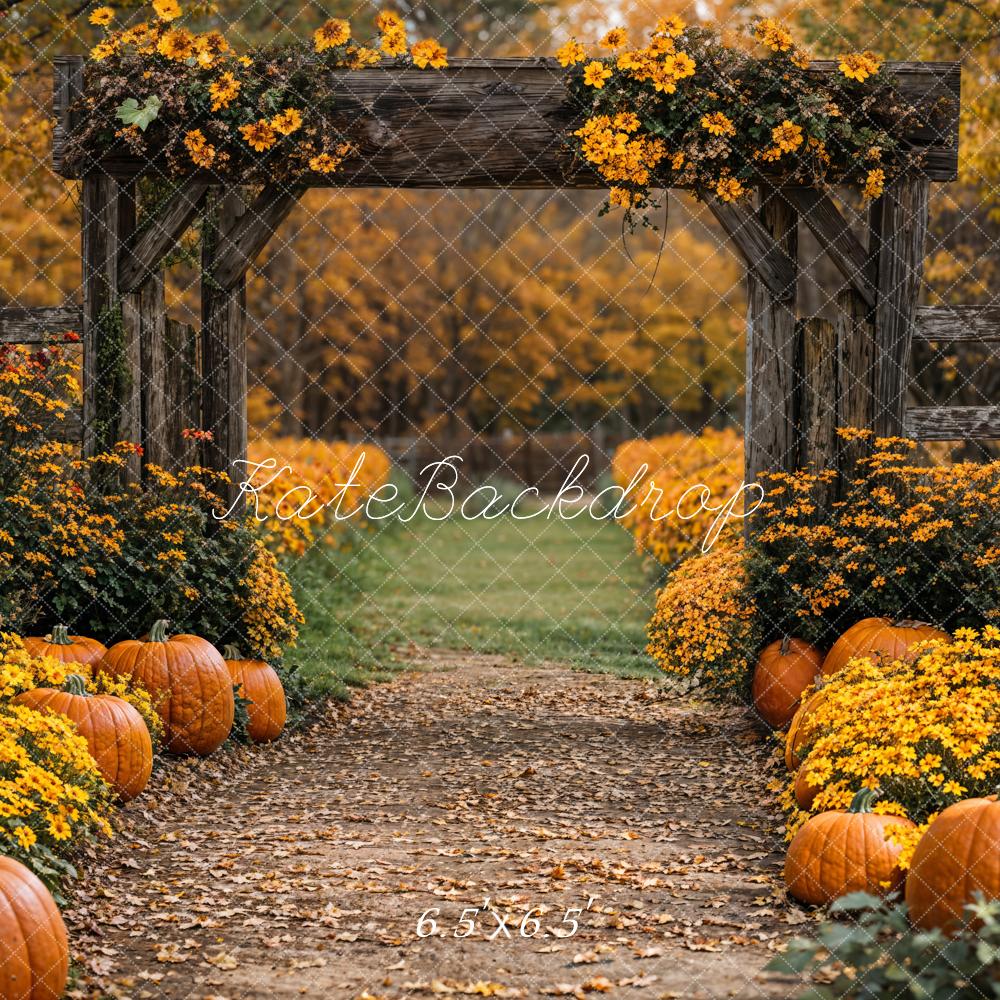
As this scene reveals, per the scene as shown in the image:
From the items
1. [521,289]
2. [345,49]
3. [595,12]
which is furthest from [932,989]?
[521,289]

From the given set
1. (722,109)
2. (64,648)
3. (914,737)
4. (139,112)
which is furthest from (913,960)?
(139,112)

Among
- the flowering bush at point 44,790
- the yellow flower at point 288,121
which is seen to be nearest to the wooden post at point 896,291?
the yellow flower at point 288,121

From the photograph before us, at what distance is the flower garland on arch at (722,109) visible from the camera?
7.27 meters

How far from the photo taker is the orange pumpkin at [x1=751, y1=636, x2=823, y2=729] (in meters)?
7.15

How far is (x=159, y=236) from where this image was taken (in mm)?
Answer: 7590

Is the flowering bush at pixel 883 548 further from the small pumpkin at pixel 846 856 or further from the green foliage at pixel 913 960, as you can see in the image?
the green foliage at pixel 913 960

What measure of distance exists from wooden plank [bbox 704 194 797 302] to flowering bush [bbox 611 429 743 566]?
85.0 inches

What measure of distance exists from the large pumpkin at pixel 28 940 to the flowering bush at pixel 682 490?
6.29m

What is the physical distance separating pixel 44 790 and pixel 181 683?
217 centimetres

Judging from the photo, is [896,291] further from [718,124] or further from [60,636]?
[60,636]

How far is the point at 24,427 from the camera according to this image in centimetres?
687

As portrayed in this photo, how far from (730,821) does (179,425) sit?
4.05 meters

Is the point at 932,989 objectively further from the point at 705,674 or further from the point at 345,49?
the point at 345,49

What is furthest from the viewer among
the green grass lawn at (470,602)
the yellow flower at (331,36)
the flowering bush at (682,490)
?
the flowering bush at (682,490)
